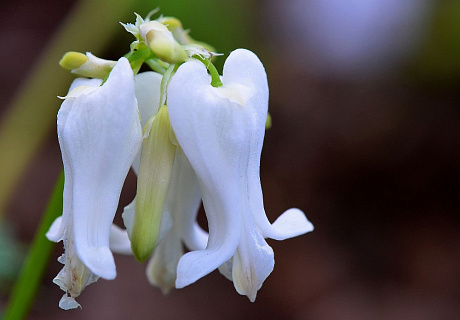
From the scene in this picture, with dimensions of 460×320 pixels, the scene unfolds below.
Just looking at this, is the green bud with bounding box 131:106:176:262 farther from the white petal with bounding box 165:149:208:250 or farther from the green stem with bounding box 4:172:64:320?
the green stem with bounding box 4:172:64:320

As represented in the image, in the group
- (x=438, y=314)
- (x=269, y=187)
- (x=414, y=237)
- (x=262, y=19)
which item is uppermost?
(x=262, y=19)

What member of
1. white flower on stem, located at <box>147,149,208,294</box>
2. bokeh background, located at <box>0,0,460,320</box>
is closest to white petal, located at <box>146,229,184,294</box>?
white flower on stem, located at <box>147,149,208,294</box>

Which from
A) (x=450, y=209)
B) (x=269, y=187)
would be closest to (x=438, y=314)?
(x=450, y=209)

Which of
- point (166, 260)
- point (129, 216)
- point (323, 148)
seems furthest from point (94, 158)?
point (323, 148)

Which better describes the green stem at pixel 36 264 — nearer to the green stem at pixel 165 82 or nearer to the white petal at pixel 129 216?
the white petal at pixel 129 216

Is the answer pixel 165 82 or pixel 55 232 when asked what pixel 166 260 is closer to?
pixel 55 232

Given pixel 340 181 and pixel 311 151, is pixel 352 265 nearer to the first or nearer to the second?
pixel 340 181
